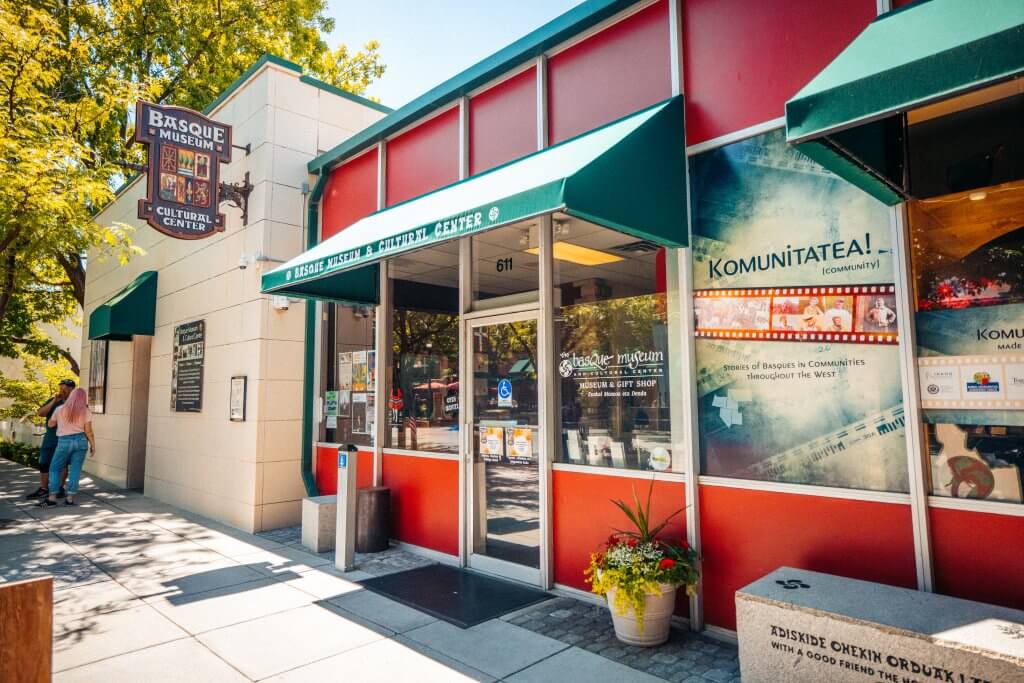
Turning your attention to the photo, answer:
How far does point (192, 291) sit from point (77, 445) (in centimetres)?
289

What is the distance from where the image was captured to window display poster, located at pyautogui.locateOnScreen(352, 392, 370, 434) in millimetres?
7414

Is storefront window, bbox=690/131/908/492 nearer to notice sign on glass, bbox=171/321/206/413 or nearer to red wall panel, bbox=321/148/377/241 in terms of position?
red wall panel, bbox=321/148/377/241

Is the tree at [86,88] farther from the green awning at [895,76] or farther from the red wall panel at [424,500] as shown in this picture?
the green awning at [895,76]

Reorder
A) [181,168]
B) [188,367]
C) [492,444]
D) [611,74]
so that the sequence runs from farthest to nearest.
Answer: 1. [188,367]
2. [181,168]
3. [492,444]
4. [611,74]

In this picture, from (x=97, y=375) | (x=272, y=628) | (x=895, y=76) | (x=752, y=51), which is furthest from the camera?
(x=97, y=375)

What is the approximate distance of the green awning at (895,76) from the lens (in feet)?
7.91

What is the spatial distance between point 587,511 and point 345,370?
13.5ft

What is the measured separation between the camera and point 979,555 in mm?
3168

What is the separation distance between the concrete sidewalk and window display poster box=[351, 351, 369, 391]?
1.96 metres

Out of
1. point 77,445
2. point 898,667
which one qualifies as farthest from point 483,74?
point 77,445

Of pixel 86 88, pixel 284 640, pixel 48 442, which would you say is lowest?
pixel 284 640

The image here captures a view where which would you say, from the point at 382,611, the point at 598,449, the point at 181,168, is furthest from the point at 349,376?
the point at 598,449

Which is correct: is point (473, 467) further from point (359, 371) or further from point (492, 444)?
point (359, 371)

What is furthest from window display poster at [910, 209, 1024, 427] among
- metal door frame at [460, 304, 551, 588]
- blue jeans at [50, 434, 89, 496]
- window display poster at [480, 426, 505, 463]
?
blue jeans at [50, 434, 89, 496]
